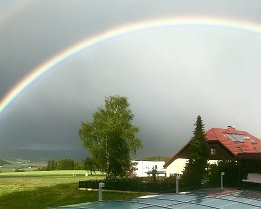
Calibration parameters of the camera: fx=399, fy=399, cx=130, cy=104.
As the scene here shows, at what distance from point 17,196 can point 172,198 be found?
84.5ft

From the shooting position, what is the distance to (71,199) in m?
33.0

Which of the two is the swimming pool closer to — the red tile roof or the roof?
the roof

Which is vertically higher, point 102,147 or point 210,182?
point 102,147

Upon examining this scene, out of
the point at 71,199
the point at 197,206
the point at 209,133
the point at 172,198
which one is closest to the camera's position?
the point at 197,206

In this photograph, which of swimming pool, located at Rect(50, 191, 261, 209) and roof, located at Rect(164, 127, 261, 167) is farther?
roof, located at Rect(164, 127, 261, 167)

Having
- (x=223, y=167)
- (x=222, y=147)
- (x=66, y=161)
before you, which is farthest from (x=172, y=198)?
(x=66, y=161)

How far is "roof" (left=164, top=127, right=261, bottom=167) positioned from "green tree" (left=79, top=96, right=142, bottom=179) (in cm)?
1044

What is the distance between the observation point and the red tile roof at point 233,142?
167 ft

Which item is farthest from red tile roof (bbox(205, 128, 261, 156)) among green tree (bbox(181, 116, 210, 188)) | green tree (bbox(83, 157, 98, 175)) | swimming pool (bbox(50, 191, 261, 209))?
swimming pool (bbox(50, 191, 261, 209))

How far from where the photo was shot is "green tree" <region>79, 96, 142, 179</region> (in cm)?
4403

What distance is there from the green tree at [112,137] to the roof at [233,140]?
1044 centimetres

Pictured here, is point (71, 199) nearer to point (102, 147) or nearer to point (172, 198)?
point (102, 147)

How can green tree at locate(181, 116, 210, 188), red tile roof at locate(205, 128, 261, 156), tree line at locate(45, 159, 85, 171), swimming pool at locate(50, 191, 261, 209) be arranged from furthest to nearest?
tree line at locate(45, 159, 85, 171)
red tile roof at locate(205, 128, 261, 156)
green tree at locate(181, 116, 210, 188)
swimming pool at locate(50, 191, 261, 209)

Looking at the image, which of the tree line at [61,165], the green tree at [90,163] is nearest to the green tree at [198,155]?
the green tree at [90,163]
